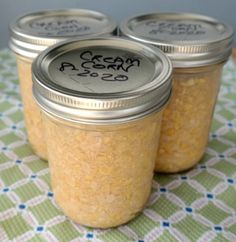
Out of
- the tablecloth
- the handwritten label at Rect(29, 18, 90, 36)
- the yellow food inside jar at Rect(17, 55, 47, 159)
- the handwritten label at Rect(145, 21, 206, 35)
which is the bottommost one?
the tablecloth

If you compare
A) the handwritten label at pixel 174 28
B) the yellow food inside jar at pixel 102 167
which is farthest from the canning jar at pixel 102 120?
the handwritten label at pixel 174 28

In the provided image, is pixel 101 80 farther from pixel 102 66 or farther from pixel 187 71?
pixel 187 71

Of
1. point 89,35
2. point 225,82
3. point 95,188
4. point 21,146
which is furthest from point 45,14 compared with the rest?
point 225,82

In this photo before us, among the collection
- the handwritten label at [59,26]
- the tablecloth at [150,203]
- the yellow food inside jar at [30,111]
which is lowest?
the tablecloth at [150,203]

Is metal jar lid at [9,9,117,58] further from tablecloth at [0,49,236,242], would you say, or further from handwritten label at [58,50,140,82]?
tablecloth at [0,49,236,242]

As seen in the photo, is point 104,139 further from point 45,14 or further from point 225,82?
point 225,82

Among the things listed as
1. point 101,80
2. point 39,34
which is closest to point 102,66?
point 101,80

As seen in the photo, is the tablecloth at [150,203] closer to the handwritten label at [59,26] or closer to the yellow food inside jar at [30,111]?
the yellow food inside jar at [30,111]

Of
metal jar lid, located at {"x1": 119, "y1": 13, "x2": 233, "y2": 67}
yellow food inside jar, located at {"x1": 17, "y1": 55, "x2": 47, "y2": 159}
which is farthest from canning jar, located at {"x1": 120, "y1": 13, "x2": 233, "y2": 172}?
yellow food inside jar, located at {"x1": 17, "y1": 55, "x2": 47, "y2": 159}
